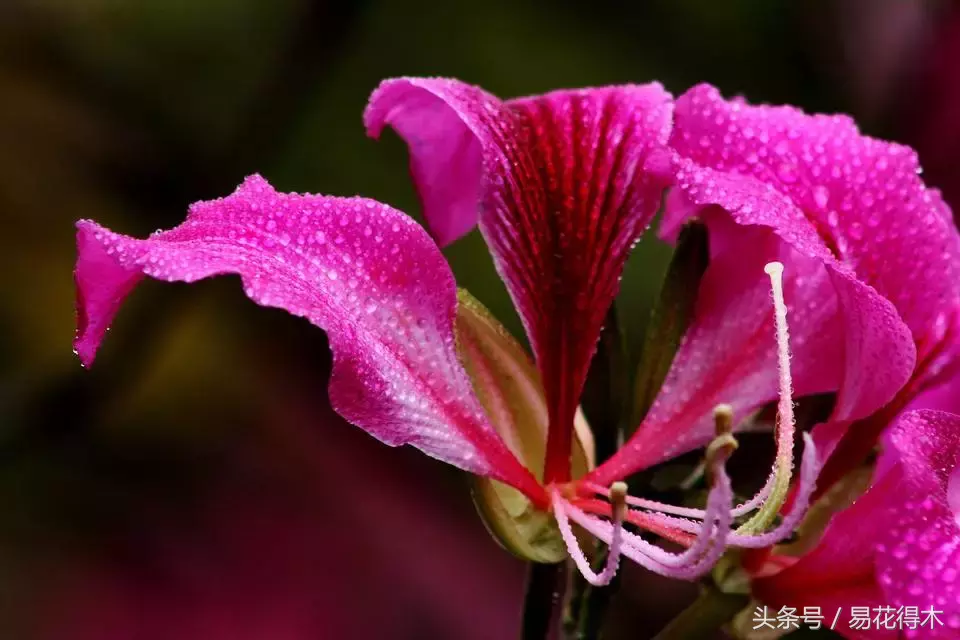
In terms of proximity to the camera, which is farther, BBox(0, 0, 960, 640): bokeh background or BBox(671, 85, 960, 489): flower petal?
BBox(0, 0, 960, 640): bokeh background

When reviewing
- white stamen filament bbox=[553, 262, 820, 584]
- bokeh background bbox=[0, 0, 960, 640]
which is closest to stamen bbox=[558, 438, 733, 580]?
white stamen filament bbox=[553, 262, 820, 584]

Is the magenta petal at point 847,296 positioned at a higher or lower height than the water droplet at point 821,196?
lower

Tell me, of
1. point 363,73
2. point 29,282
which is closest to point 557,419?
point 363,73

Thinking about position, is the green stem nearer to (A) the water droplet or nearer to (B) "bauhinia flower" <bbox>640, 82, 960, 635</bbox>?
(B) "bauhinia flower" <bbox>640, 82, 960, 635</bbox>

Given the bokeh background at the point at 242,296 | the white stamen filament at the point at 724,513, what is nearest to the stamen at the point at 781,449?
the white stamen filament at the point at 724,513

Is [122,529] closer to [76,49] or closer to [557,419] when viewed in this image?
[76,49]

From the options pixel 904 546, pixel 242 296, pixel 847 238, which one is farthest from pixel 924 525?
pixel 242 296

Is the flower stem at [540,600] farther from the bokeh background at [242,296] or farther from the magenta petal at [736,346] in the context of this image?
the bokeh background at [242,296]
